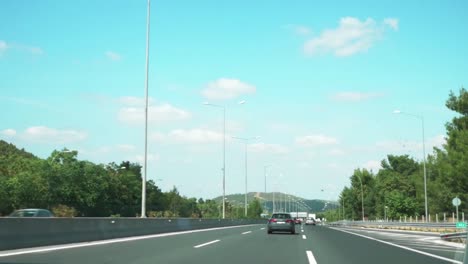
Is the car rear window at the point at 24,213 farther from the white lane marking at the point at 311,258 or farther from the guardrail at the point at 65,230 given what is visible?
the white lane marking at the point at 311,258

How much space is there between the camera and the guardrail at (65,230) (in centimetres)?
1577

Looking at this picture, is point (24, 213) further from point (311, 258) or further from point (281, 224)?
point (311, 258)

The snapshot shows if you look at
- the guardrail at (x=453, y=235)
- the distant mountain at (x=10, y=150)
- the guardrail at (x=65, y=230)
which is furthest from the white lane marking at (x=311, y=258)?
the distant mountain at (x=10, y=150)

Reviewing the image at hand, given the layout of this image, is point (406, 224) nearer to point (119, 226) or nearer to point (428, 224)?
point (428, 224)

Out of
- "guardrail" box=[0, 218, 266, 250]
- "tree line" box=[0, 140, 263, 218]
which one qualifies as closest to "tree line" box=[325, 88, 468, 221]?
"tree line" box=[0, 140, 263, 218]

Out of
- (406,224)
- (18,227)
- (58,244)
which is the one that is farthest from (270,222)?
(406,224)

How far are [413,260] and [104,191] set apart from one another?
370ft

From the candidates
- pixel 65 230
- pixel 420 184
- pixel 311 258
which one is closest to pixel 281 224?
pixel 65 230

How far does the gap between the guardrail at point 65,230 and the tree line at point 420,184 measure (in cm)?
4312

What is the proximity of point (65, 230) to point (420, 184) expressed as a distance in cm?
11488

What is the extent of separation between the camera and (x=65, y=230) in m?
19.4

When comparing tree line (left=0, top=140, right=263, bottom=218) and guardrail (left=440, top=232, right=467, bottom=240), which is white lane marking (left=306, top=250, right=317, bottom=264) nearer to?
guardrail (left=440, top=232, right=467, bottom=240)

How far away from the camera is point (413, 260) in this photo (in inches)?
604

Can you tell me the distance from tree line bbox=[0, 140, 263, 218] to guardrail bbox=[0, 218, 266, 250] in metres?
52.5
